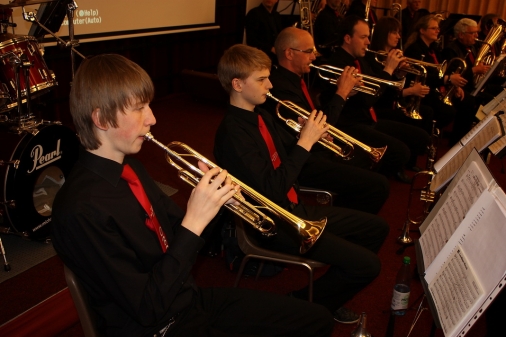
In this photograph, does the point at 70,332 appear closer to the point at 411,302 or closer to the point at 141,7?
the point at 411,302

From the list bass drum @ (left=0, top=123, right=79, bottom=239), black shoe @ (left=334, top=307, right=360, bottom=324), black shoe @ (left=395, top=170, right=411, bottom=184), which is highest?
bass drum @ (left=0, top=123, right=79, bottom=239)

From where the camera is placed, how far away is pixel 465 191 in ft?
6.83

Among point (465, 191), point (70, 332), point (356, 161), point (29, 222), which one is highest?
point (465, 191)

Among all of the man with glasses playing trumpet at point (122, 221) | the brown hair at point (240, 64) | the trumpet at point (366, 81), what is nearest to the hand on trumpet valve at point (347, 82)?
the trumpet at point (366, 81)

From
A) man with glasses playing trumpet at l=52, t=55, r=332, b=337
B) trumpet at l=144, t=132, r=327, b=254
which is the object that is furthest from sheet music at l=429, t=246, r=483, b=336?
man with glasses playing trumpet at l=52, t=55, r=332, b=337

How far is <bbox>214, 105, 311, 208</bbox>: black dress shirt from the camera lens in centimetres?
261

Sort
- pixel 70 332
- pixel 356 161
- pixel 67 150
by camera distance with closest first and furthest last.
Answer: pixel 70 332 → pixel 67 150 → pixel 356 161

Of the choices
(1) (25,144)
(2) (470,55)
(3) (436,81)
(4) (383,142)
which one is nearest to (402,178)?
(4) (383,142)

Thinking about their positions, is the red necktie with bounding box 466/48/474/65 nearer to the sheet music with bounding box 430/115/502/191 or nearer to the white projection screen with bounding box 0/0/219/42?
the sheet music with bounding box 430/115/502/191

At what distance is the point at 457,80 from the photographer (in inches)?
223

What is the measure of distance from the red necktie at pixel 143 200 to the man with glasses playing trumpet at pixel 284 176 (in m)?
0.81

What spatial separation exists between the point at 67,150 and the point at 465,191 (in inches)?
111

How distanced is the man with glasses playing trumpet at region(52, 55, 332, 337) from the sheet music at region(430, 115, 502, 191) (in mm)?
1456

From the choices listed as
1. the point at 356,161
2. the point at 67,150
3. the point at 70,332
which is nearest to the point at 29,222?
the point at 67,150
